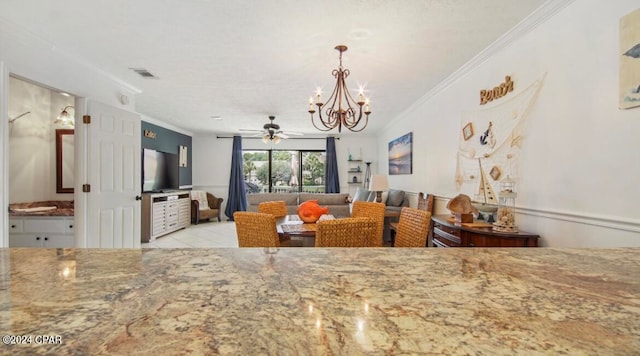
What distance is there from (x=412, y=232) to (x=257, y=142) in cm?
656

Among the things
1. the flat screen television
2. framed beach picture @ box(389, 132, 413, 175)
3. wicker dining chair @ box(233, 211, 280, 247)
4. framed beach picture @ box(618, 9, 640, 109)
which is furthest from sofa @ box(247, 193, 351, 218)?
framed beach picture @ box(618, 9, 640, 109)

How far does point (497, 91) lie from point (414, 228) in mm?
1659

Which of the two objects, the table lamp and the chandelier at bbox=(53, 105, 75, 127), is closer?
the chandelier at bbox=(53, 105, 75, 127)

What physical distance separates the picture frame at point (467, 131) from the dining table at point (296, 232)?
6.01ft

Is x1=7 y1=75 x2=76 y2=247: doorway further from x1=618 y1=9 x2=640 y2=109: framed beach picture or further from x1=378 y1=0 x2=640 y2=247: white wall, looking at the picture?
x1=618 y1=9 x2=640 y2=109: framed beach picture

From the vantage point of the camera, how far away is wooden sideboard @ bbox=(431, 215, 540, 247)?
218 cm

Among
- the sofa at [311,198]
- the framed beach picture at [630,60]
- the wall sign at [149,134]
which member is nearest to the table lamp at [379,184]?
the sofa at [311,198]

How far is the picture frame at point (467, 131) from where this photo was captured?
3182 millimetres

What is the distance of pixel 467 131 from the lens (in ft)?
10.6

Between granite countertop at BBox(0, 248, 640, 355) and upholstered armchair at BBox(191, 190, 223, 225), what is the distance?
20.7 ft

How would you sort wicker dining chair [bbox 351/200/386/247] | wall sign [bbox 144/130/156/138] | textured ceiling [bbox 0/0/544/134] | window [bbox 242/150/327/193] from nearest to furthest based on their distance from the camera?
textured ceiling [bbox 0/0/544/134]
wicker dining chair [bbox 351/200/386/247]
wall sign [bbox 144/130/156/138]
window [bbox 242/150/327/193]

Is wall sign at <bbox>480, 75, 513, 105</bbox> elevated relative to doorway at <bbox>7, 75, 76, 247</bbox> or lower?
elevated

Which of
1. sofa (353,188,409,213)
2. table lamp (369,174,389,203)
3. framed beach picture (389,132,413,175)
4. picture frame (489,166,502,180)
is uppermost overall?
framed beach picture (389,132,413,175)

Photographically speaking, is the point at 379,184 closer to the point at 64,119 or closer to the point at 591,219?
the point at 591,219
